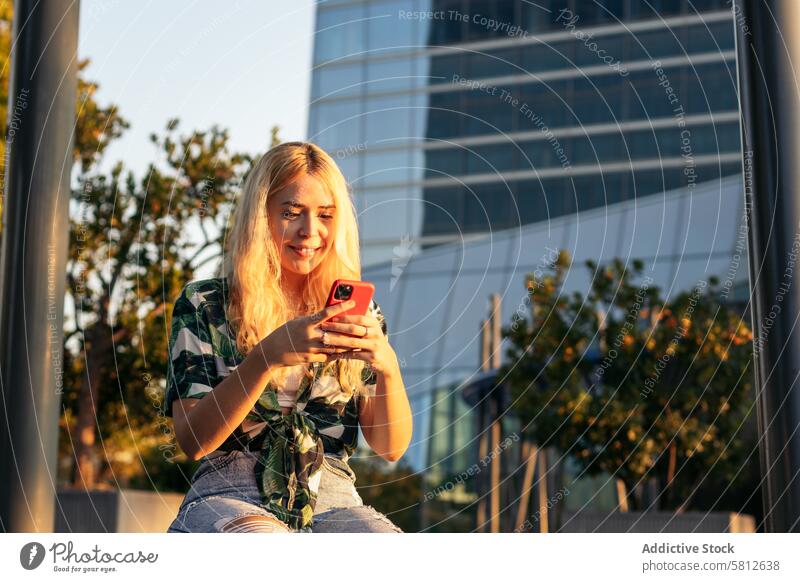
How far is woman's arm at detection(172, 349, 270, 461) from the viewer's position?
3.01 meters

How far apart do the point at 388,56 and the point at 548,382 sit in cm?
2463

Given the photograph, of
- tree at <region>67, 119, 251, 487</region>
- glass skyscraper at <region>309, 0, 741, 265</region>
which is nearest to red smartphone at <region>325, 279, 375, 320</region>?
tree at <region>67, 119, 251, 487</region>

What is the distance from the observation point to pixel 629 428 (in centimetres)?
1152

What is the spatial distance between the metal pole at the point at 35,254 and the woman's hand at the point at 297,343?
4.01 ft

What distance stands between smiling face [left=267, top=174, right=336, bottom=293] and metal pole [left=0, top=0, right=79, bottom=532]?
2.94 feet

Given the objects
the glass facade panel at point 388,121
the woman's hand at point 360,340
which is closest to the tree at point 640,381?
the woman's hand at point 360,340

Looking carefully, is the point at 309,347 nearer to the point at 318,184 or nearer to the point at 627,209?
the point at 318,184

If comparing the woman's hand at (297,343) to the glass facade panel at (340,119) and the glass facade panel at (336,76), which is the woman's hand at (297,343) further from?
the glass facade panel at (336,76)

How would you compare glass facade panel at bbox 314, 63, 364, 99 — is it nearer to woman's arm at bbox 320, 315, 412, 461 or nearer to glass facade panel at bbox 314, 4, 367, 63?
glass facade panel at bbox 314, 4, 367, 63

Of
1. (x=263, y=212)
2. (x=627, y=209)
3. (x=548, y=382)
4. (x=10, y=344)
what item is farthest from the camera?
(x=627, y=209)

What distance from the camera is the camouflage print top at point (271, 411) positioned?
3227 mm

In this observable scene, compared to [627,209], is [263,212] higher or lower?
lower
